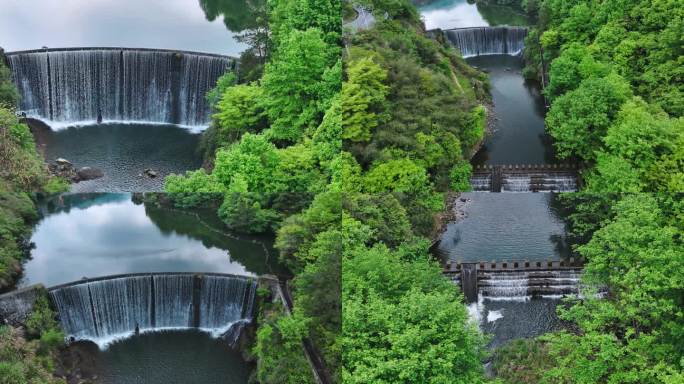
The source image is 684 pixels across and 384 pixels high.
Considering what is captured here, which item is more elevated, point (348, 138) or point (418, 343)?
point (348, 138)

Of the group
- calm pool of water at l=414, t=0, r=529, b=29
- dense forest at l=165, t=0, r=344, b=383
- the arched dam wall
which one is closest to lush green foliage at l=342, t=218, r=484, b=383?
dense forest at l=165, t=0, r=344, b=383

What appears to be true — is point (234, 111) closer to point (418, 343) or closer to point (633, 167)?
point (633, 167)

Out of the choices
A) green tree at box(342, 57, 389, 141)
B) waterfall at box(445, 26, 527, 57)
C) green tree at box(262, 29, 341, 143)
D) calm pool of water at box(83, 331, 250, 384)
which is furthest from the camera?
waterfall at box(445, 26, 527, 57)

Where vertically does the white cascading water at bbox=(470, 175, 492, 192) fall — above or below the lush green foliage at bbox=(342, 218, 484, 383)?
above

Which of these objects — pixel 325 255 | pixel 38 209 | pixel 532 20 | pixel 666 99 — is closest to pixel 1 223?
pixel 38 209

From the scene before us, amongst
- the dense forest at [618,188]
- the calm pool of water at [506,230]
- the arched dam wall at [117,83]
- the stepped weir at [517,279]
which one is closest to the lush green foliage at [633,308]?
the dense forest at [618,188]

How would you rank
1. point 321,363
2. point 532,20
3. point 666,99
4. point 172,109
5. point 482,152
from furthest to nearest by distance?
point 532,20 → point 172,109 → point 482,152 → point 666,99 → point 321,363

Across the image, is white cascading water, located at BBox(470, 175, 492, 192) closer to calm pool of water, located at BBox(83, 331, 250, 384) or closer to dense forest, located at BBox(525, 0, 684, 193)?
dense forest, located at BBox(525, 0, 684, 193)
